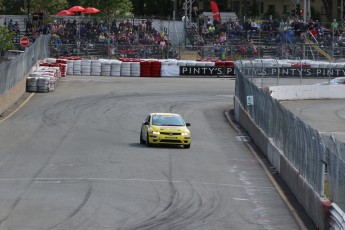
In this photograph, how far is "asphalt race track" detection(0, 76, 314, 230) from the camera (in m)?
20.4

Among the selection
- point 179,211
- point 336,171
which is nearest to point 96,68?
point 179,211

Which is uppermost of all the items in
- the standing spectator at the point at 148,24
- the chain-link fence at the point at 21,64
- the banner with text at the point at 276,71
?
the standing spectator at the point at 148,24

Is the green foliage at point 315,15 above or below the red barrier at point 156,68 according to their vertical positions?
above

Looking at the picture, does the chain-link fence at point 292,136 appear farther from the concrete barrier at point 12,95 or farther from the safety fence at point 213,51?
the safety fence at point 213,51

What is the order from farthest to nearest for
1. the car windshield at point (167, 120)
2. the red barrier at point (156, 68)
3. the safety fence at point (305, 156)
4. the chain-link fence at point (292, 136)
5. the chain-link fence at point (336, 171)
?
the red barrier at point (156, 68) → the car windshield at point (167, 120) → the chain-link fence at point (292, 136) → the safety fence at point (305, 156) → the chain-link fence at point (336, 171)

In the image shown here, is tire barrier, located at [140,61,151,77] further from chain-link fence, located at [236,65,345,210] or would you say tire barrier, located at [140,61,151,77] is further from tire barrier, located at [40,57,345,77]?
chain-link fence, located at [236,65,345,210]

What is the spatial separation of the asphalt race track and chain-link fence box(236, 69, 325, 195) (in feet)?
3.49

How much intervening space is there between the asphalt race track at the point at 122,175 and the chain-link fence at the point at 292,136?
1.06m

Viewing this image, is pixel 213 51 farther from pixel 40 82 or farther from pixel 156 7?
pixel 156 7

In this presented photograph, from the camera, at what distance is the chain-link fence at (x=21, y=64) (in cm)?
4388

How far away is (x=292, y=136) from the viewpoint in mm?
24750

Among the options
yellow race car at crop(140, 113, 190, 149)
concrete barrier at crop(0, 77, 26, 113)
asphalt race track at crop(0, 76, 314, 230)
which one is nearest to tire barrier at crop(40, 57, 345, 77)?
concrete barrier at crop(0, 77, 26, 113)

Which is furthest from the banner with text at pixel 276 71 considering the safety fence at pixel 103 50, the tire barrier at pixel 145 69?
the safety fence at pixel 103 50

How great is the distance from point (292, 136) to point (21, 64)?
28.5 m
